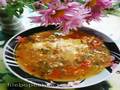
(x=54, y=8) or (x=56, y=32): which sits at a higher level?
(x=54, y=8)

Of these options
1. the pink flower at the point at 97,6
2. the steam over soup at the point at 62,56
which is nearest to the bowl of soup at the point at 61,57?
the steam over soup at the point at 62,56

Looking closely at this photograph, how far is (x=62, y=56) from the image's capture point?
753 millimetres

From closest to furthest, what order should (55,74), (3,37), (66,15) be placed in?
(66,15) → (55,74) → (3,37)

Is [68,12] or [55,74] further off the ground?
[68,12]

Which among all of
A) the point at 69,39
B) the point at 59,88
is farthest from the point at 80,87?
the point at 69,39

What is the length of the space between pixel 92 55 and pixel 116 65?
7 centimetres

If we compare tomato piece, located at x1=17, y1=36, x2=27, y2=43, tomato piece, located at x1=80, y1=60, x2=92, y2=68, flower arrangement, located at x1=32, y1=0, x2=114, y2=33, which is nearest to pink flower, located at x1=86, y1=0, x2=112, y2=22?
flower arrangement, located at x1=32, y1=0, x2=114, y2=33

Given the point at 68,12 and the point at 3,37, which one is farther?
the point at 3,37

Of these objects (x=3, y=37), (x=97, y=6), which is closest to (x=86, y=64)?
(x=97, y=6)

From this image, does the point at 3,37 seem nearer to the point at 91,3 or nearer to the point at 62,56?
the point at 62,56

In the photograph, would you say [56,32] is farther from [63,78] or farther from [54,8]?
[54,8]

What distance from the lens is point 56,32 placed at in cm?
84

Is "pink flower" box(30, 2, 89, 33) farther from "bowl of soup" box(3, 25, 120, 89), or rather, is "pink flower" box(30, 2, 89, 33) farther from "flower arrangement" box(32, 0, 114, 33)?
"bowl of soup" box(3, 25, 120, 89)

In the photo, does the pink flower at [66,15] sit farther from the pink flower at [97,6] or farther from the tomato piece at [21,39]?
the tomato piece at [21,39]
